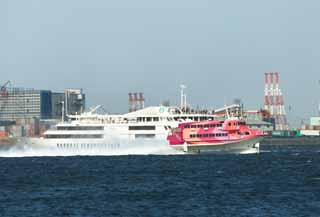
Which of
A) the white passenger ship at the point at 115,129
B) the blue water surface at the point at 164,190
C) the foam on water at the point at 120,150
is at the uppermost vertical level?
the white passenger ship at the point at 115,129

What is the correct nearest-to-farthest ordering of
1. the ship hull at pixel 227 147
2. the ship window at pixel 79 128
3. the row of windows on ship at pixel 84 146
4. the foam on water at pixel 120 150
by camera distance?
the ship hull at pixel 227 147, the foam on water at pixel 120 150, the row of windows on ship at pixel 84 146, the ship window at pixel 79 128

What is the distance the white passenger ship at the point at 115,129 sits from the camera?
12100cm

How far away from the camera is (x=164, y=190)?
60.9 meters

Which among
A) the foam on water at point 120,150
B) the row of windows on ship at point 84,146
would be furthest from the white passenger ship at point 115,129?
the foam on water at point 120,150

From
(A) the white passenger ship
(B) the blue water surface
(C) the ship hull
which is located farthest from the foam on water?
(B) the blue water surface

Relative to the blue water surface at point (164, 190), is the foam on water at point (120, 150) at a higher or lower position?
higher

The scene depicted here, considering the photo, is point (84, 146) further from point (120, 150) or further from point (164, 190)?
point (164, 190)

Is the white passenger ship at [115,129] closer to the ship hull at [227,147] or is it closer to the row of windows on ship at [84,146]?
the row of windows on ship at [84,146]

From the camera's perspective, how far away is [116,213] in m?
49.1

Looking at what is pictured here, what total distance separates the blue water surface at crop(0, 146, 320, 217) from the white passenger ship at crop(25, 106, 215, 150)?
28.8 m

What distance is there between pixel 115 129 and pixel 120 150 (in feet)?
11.2

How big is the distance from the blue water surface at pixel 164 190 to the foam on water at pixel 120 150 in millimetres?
24961

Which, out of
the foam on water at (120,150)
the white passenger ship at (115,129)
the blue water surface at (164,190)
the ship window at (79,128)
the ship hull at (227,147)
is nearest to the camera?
the blue water surface at (164,190)

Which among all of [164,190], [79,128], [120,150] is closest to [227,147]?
[120,150]
